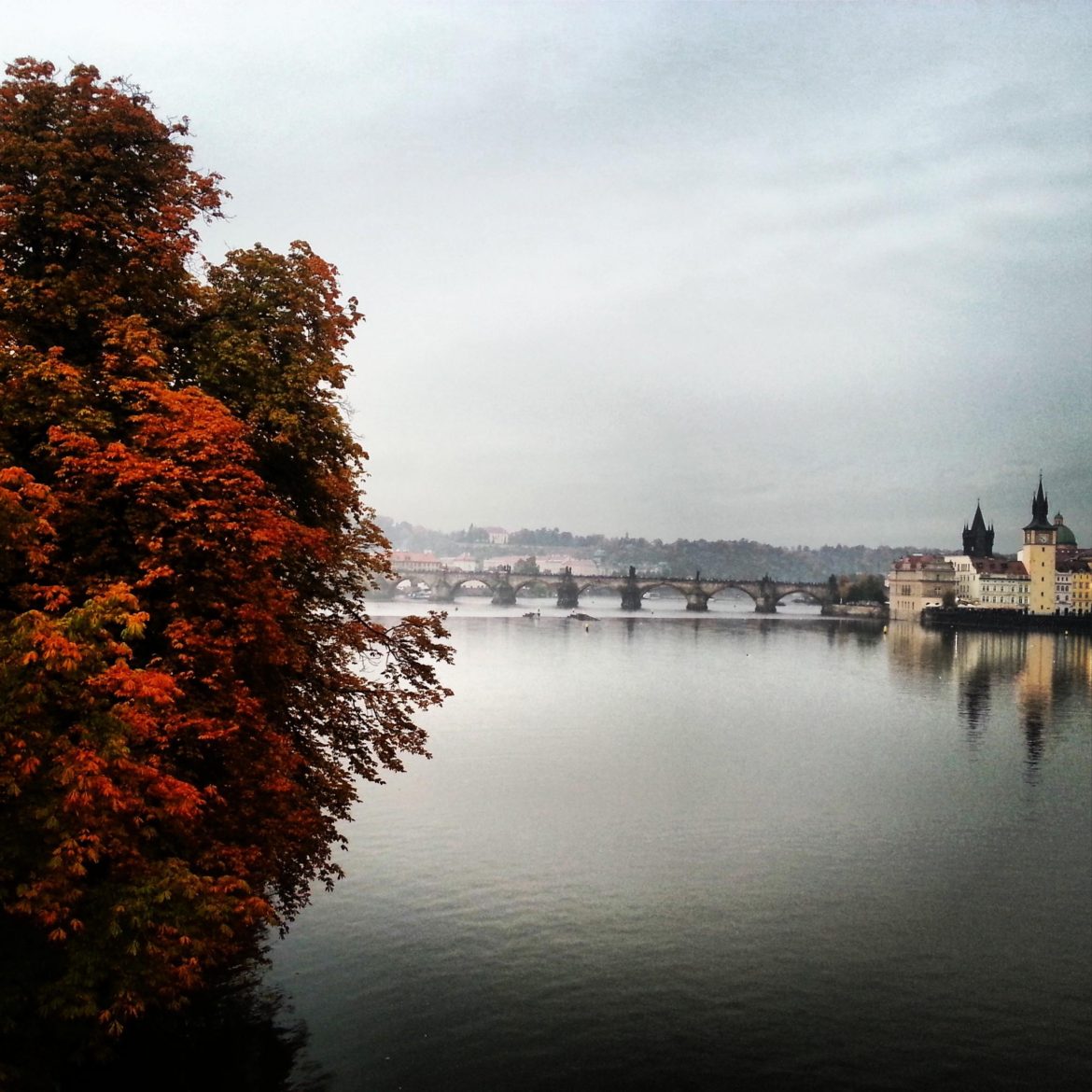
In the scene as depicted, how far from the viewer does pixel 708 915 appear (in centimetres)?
2212

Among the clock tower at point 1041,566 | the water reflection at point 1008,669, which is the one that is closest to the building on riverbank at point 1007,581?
the clock tower at point 1041,566

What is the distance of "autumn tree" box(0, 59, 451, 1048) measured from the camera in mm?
10594

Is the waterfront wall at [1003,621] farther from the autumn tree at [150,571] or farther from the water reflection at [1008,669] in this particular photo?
the autumn tree at [150,571]

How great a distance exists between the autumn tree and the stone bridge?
137557mm

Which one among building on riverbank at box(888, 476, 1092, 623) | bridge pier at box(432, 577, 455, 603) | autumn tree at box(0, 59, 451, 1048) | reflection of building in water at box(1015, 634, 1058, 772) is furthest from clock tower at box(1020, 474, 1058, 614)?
autumn tree at box(0, 59, 451, 1048)

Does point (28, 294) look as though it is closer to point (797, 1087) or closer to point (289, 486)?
point (289, 486)

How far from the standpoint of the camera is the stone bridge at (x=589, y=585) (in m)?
158

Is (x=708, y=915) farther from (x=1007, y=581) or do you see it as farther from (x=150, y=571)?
(x=1007, y=581)

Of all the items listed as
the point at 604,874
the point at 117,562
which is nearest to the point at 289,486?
the point at 117,562

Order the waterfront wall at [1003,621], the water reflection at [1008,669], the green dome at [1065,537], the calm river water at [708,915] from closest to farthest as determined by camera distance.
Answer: the calm river water at [708,915] < the water reflection at [1008,669] < the waterfront wall at [1003,621] < the green dome at [1065,537]

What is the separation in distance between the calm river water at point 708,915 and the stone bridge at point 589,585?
110056 mm

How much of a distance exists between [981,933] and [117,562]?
18.7 m

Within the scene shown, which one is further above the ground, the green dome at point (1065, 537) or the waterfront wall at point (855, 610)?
the green dome at point (1065, 537)

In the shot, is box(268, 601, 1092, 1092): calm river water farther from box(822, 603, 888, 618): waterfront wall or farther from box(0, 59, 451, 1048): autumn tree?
box(822, 603, 888, 618): waterfront wall
